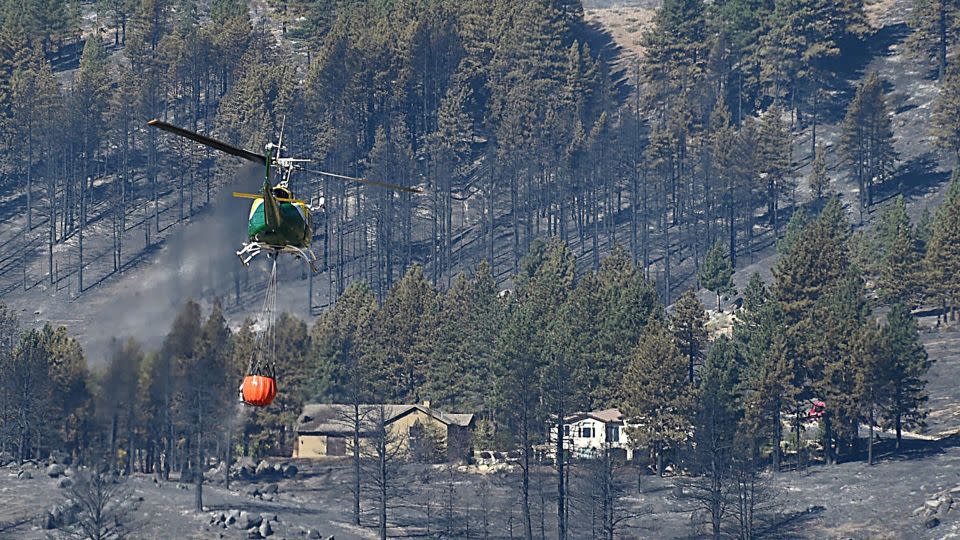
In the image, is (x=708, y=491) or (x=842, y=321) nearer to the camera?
(x=708, y=491)

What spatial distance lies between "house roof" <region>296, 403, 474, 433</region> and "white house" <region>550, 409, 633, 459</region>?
7965 mm

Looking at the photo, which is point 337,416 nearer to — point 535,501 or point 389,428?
point 389,428

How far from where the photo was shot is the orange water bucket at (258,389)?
2159 inches

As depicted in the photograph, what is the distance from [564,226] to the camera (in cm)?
19362

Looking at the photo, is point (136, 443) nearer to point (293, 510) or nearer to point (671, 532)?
point (293, 510)

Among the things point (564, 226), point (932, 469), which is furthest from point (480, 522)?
point (564, 226)

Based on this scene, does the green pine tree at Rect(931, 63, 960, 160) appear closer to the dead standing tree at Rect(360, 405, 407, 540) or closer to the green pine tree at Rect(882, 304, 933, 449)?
the green pine tree at Rect(882, 304, 933, 449)

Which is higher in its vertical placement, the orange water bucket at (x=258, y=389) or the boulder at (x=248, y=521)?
the orange water bucket at (x=258, y=389)

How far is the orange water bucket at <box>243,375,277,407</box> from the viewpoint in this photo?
54844 mm

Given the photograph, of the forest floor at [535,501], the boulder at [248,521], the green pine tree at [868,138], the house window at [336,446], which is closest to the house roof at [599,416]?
the forest floor at [535,501]

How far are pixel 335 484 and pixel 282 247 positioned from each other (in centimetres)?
7692

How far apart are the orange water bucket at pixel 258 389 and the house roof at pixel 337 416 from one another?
75.6 m

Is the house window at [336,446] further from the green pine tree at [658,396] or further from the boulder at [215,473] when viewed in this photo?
the green pine tree at [658,396]

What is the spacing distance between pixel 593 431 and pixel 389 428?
45.4 feet
